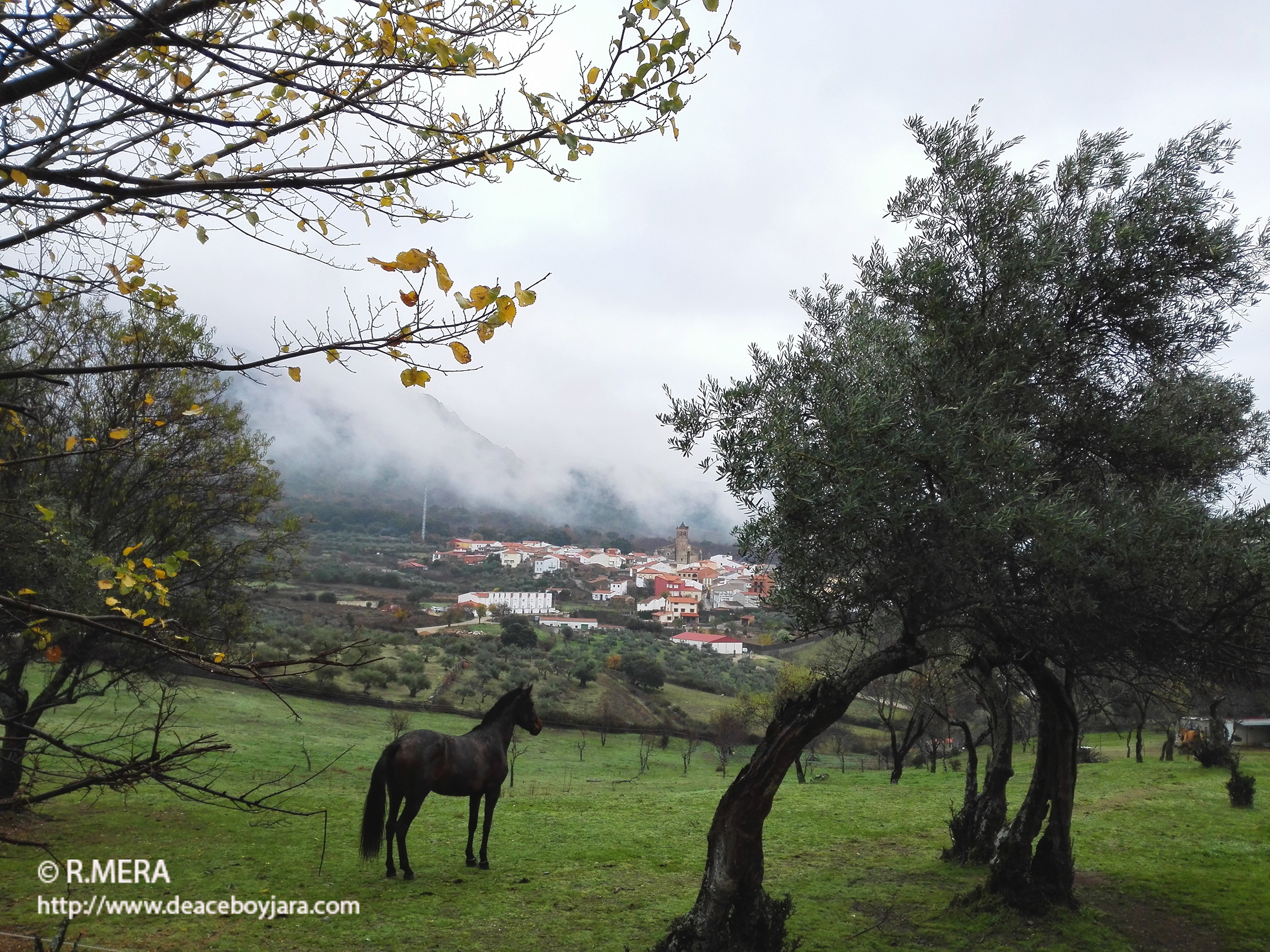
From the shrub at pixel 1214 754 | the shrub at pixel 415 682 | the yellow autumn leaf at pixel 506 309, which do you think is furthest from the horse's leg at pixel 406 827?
the shrub at pixel 415 682

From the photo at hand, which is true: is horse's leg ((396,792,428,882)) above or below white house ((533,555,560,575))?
below

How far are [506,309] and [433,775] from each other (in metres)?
8.29

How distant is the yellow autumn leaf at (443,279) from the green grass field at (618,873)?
231 centimetres

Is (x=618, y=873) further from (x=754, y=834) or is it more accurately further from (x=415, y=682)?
(x=415, y=682)

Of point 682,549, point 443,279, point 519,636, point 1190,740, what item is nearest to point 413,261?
point 443,279

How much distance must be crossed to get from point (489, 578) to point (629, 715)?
57315 mm

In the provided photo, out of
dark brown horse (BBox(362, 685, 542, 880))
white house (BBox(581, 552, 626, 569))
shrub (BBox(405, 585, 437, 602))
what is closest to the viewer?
dark brown horse (BBox(362, 685, 542, 880))

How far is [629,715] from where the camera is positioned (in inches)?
1521

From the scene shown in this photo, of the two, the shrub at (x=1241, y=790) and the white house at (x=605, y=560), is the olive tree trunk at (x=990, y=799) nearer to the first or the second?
the shrub at (x=1241, y=790)

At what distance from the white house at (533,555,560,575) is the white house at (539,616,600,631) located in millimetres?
25485

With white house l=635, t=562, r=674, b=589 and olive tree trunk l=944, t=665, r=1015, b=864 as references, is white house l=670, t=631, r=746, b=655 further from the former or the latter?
olive tree trunk l=944, t=665, r=1015, b=864

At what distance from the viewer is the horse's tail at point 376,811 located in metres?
9.06

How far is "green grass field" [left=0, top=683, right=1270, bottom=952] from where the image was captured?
24.6 ft

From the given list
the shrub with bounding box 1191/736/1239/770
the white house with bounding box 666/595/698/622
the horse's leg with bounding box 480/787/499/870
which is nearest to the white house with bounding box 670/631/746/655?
the white house with bounding box 666/595/698/622
